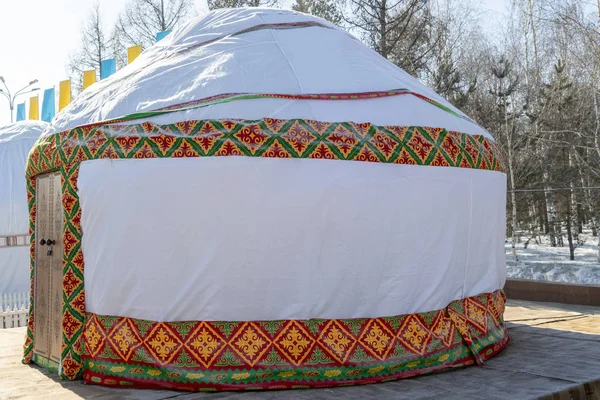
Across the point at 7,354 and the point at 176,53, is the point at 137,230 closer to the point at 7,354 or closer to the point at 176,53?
the point at 176,53

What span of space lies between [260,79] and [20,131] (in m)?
6.71

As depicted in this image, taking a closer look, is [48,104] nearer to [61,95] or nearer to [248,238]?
[61,95]

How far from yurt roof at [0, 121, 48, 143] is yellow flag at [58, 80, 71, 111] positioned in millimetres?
2311

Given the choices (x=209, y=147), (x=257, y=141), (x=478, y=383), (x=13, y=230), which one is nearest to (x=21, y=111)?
(x=13, y=230)

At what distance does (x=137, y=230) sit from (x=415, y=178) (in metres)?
1.58

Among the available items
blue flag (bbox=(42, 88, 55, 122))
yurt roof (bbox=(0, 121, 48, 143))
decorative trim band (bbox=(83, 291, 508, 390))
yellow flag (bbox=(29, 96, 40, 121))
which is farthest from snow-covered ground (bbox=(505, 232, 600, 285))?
yellow flag (bbox=(29, 96, 40, 121))

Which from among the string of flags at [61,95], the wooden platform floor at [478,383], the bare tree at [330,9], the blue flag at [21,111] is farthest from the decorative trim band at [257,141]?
the blue flag at [21,111]

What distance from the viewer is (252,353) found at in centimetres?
358

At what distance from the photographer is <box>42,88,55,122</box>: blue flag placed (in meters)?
13.1

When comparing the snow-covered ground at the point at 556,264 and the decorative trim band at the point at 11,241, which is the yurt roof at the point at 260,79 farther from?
the snow-covered ground at the point at 556,264

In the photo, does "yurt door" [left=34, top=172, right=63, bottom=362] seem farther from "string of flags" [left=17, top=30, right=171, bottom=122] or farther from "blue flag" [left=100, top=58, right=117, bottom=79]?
Answer: "blue flag" [left=100, top=58, right=117, bottom=79]

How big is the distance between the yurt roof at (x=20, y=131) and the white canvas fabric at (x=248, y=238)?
6.34m

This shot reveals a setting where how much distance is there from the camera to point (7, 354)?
4.97 meters

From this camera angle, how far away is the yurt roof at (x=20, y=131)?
952cm
